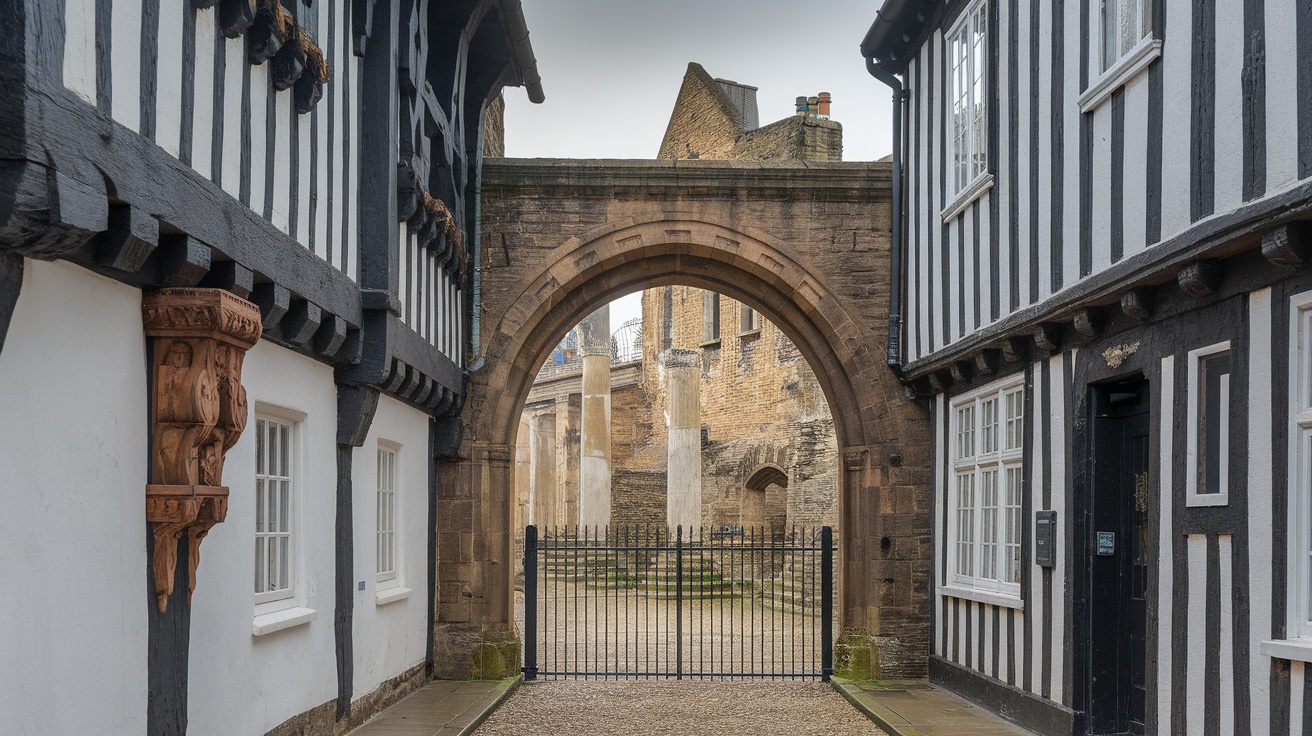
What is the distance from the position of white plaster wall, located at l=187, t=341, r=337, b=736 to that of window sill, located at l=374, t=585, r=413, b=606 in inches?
52.7

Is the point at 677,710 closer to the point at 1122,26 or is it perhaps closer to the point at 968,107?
the point at 968,107

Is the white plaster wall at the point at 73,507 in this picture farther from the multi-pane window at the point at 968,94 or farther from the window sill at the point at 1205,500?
the multi-pane window at the point at 968,94

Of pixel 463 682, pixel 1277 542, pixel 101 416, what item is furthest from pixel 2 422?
pixel 463 682

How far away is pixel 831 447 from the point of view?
2164 centimetres

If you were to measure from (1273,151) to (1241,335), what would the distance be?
820 millimetres

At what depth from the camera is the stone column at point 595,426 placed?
23.2 metres

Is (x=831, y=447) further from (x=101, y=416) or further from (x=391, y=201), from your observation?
(x=101, y=416)

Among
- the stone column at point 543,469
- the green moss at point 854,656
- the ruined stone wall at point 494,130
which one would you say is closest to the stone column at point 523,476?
the stone column at point 543,469

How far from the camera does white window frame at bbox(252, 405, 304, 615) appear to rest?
6.48 metres

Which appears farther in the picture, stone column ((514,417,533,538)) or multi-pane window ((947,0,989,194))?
stone column ((514,417,533,538))

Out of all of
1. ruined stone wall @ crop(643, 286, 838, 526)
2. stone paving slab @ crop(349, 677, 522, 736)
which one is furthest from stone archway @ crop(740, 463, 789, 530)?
stone paving slab @ crop(349, 677, 522, 736)

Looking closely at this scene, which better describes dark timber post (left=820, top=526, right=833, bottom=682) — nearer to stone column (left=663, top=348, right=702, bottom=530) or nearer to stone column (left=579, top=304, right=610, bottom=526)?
stone column (left=663, top=348, right=702, bottom=530)

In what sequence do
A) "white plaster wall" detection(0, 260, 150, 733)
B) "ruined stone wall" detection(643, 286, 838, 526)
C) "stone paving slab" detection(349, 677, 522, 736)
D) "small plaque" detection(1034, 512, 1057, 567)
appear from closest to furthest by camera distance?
"white plaster wall" detection(0, 260, 150, 733) → "small plaque" detection(1034, 512, 1057, 567) → "stone paving slab" detection(349, 677, 522, 736) → "ruined stone wall" detection(643, 286, 838, 526)

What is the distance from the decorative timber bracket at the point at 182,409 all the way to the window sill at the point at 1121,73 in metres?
4.30
